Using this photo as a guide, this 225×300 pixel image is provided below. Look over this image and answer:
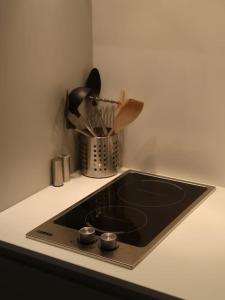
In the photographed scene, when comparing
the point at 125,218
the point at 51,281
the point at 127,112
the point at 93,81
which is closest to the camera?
the point at 51,281

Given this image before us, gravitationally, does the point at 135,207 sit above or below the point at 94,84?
below

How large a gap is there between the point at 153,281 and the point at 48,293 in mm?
274

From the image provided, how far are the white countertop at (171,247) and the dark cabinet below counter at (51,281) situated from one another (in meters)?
0.02

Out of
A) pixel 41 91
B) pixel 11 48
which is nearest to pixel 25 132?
pixel 41 91

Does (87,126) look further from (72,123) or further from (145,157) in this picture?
(145,157)

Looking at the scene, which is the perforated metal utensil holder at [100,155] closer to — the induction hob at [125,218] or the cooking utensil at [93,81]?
the induction hob at [125,218]

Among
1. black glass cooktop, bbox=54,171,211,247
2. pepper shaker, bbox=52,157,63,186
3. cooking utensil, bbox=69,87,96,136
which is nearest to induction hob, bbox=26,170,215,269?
black glass cooktop, bbox=54,171,211,247

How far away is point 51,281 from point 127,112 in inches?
22.3

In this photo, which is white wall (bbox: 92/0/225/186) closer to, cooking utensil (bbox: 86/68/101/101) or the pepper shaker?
cooking utensil (bbox: 86/68/101/101)

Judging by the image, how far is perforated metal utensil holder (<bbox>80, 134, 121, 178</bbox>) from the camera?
155 centimetres

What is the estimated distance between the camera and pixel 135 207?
4.66ft

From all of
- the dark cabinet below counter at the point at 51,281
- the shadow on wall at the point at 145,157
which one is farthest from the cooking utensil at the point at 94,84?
the dark cabinet below counter at the point at 51,281

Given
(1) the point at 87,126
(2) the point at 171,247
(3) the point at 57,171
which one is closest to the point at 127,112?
(1) the point at 87,126

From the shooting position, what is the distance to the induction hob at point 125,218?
3.86ft
